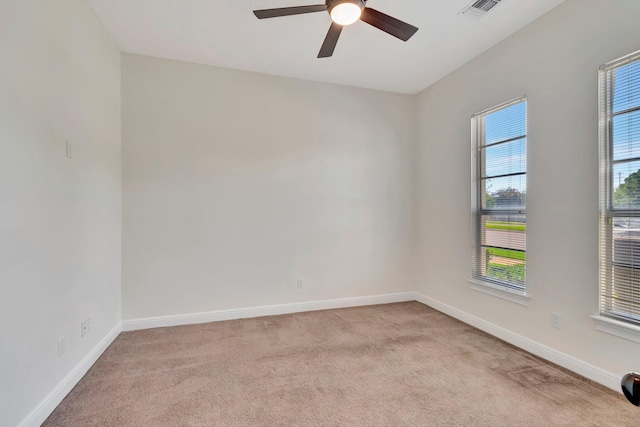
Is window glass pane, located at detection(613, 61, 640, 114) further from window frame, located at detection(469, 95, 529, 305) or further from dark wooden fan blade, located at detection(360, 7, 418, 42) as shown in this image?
dark wooden fan blade, located at detection(360, 7, 418, 42)

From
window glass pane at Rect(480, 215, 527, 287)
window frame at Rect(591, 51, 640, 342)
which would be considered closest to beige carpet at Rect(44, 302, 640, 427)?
window frame at Rect(591, 51, 640, 342)

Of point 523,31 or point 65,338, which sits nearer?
point 65,338

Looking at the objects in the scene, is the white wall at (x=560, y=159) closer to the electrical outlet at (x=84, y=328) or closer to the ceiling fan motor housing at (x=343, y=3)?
the ceiling fan motor housing at (x=343, y=3)

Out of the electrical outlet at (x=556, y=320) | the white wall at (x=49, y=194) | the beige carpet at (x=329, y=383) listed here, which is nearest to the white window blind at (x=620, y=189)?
the electrical outlet at (x=556, y=320)

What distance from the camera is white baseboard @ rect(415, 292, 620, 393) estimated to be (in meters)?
2.09

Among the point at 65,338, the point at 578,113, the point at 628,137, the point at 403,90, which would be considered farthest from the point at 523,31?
the point at 65,338

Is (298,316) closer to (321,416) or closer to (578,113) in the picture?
(321,416)

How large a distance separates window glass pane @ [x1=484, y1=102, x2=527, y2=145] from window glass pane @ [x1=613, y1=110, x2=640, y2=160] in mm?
685

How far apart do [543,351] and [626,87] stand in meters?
2.09

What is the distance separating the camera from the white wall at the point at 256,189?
315 cm

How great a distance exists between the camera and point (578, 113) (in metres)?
2.26

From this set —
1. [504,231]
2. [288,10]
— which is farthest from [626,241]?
[288,10]

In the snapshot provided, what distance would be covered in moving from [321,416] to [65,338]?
5.95 feet

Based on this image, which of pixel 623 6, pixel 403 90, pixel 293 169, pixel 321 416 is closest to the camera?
pixel 321 416
